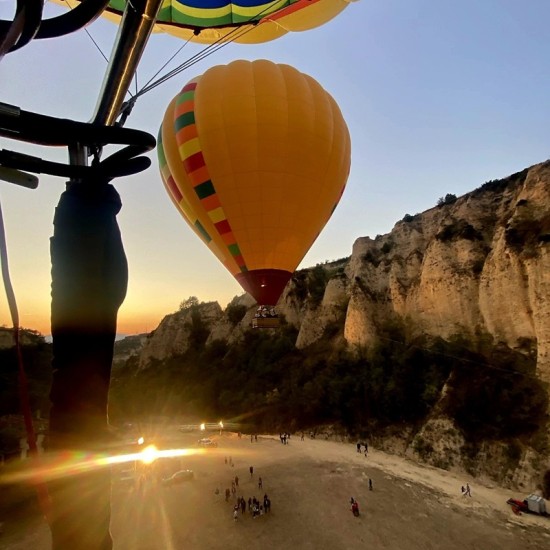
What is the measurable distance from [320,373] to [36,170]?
86.7 ft

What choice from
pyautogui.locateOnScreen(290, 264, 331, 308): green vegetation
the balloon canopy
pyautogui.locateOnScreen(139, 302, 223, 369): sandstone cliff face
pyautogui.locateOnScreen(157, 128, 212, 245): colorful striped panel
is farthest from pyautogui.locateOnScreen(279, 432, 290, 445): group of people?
pyautogui.locateOnScreen(139, 302, 223, 369): sandstone cliff face

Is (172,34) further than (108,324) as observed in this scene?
Yes

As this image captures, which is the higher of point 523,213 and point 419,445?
point 523,213

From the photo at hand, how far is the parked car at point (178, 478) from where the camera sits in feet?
53.3

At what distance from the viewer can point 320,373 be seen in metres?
26.1

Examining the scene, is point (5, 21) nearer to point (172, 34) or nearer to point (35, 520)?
point (172, 34)

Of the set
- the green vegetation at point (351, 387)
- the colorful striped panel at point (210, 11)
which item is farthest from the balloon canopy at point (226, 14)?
the green vegetation at point (351, 387)

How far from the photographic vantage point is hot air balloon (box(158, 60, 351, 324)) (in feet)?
31.1

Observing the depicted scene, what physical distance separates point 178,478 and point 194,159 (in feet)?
45.5

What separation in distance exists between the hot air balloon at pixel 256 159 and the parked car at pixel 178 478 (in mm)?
10586

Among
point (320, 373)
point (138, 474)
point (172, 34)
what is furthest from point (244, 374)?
point (172, 34)

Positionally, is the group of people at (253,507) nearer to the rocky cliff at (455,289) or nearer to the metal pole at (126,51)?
the rocky cliff at (455,289)

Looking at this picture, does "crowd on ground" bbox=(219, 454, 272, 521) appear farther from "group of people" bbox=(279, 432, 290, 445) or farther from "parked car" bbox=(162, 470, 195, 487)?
"group of people" bbox=(279, 432, 290, 445)

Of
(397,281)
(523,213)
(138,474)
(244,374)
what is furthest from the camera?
(244,374)
